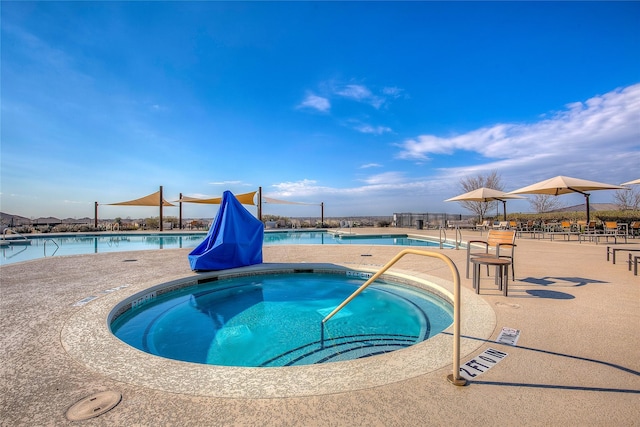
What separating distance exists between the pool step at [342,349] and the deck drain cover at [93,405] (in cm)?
152

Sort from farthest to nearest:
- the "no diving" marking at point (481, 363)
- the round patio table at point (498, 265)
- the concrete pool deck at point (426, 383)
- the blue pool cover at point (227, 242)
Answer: the blue pool cover at point (227, 242) < the round patio table at point (498, 265) < the "no diving" marking at point (481, 363) < the concrete pool deck at point (426, 383)

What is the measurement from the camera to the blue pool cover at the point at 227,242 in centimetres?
576

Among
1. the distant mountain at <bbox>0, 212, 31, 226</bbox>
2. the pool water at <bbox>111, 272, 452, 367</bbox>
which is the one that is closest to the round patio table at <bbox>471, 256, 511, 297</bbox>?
the pool water at <bbox>111, 272, 452, 367</bbox>

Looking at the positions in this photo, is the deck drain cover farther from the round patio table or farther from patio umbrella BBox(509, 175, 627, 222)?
patio umbrella BBox(509, 175, 627, 222)

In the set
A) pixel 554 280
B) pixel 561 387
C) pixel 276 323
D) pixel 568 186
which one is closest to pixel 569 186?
pixel 568 186

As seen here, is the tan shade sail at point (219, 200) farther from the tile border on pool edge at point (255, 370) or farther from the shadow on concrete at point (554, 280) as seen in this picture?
the shadow on concrete at point (554, 280)

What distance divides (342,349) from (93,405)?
2.31 metres

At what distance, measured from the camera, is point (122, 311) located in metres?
3.77

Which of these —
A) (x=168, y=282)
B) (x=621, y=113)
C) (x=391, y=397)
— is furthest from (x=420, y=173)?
(x=391, y=397)

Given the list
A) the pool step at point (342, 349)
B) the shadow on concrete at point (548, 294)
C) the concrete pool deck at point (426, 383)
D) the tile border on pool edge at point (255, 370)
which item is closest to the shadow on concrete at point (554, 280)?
the shadow on concrete at point (548, 294)

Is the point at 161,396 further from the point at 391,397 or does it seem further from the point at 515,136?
the point at 515,136

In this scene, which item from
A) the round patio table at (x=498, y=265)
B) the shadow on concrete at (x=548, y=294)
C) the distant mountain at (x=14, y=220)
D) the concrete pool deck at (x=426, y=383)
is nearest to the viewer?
the concrete pool deck at (x=426, y=383)

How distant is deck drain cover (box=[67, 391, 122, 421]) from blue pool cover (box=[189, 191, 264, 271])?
414cm

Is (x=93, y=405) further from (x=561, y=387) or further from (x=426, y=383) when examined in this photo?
(x=561, y=387)
